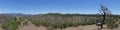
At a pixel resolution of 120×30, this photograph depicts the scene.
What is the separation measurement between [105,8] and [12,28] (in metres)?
11.0

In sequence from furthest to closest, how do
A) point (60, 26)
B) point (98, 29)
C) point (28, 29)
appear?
point (60, 26) < point (98, 29) < point (28, 29)

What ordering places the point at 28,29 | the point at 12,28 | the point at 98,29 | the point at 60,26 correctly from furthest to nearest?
the point at 60,26, the point at 98,29, the point at 28,29, the point at 12,28

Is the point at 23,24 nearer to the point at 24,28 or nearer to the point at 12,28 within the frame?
the point at 24,28

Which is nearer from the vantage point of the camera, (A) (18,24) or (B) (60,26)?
(A) (18,24)

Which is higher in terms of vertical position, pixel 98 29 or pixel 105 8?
pixel 105 8

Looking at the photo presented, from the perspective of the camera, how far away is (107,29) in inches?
1127

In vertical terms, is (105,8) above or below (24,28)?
above

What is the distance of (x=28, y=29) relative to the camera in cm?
2712

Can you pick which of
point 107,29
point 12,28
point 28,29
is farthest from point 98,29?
point 12,28

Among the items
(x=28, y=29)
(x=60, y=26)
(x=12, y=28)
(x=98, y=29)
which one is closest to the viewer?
(x=12, y=28)

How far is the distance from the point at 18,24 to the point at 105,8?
10.0m

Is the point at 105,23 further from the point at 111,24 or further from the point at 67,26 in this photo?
the point at 67,26

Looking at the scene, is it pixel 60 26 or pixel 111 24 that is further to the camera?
pixel 60 26

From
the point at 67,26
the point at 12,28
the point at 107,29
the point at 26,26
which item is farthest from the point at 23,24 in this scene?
the point at 107,29
